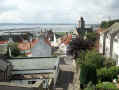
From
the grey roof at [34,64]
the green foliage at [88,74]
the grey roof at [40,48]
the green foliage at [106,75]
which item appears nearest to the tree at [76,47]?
the grey roof at [40,48]

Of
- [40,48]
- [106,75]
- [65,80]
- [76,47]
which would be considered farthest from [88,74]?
[40,48]

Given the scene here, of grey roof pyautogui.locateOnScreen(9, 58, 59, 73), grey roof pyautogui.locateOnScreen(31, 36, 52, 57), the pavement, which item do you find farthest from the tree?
grey roof pyautogui.locateOnScreen(9, 58, 59, 73)

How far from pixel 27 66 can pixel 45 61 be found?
226cm

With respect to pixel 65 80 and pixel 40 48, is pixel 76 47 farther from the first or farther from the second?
pixel 65 80

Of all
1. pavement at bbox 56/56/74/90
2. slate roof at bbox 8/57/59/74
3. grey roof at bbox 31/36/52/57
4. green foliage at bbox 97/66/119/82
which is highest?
grey roof at bbox 31/36/52/57

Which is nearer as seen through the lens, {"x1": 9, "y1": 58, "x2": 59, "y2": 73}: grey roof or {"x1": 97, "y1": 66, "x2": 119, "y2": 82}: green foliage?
{"x1": 97, "y1": 66, "x2": 119, "y2": 82}: green foliage

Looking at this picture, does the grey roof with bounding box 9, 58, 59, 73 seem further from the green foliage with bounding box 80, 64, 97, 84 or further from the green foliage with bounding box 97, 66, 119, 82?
the green foliage with bounding box 97, 66, 119, 82

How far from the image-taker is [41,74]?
17.0m

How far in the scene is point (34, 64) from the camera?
1842cm

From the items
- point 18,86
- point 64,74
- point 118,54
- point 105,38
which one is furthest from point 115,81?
point 105,38

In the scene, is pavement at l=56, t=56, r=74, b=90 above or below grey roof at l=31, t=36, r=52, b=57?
below

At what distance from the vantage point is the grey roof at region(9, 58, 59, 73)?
17578mm

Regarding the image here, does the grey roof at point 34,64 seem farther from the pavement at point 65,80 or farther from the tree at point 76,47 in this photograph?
the tree at point 76,47

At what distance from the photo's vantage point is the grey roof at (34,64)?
17578 mm
